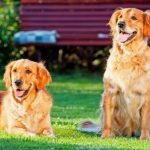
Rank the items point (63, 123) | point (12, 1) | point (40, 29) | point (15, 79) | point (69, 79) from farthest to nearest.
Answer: point (12, 1) → point (40, 29) → point (69, 79) → point (63, 123) → point (15, 79)

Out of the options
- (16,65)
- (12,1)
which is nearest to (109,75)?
(16,65)

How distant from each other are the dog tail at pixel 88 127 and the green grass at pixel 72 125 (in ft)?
0.32

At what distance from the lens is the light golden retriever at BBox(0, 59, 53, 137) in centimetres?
1122

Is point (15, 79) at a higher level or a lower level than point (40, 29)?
higher

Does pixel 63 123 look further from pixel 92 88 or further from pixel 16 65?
pixel 92 88

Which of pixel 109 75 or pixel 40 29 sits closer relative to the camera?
pixel 109 75

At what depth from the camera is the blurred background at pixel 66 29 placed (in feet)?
80.0

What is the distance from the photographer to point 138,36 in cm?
1166

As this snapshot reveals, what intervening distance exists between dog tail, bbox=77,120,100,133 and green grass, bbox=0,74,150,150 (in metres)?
0.10

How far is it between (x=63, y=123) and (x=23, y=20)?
1197cm

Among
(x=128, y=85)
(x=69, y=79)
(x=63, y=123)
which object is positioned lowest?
(x=69, y=79)

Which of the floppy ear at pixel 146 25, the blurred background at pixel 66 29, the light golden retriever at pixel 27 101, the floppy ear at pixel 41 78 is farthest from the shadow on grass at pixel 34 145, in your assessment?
the blurred background at pixel 66 29

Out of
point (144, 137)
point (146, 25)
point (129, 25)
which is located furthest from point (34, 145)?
point (146, 25)

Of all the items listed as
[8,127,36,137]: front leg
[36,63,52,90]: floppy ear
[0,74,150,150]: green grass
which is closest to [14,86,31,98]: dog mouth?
[36,63,52,90]: floppy ear
